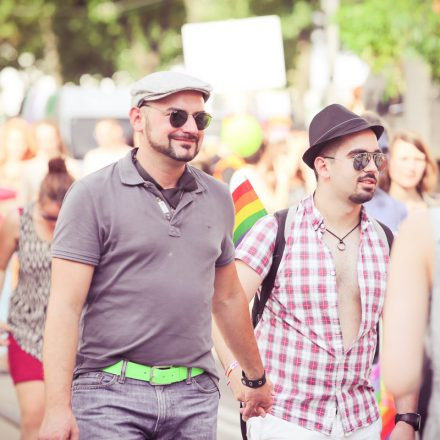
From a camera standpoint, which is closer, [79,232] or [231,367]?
[79,232]

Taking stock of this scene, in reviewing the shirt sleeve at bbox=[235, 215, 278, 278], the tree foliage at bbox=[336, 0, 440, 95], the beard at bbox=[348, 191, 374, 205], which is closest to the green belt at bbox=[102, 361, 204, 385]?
the shirt sleeve at bbox=[235, 215, 278, 278]

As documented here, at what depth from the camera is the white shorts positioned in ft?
14.0

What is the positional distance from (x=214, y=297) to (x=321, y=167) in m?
0.78

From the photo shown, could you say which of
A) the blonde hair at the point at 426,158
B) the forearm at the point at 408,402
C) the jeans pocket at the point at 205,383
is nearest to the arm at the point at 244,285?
the jeans pocket at the point at 205,383

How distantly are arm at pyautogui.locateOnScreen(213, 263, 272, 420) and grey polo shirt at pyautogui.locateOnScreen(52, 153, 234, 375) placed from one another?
11.2 inches

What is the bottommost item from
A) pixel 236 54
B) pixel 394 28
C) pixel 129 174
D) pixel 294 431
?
pixel 294 431

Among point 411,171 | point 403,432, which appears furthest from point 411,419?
point 411,171

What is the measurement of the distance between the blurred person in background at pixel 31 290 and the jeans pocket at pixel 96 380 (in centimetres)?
211

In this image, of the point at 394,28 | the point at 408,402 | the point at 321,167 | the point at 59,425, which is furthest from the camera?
the point at 394,28

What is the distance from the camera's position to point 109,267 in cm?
387

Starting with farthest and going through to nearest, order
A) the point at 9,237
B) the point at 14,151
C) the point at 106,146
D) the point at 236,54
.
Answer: the point at 236,54
the point at 106,146
the point at 14,151
the point at 9,237

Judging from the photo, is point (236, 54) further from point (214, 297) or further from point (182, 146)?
point (182, 146)

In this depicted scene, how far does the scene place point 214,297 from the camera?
430cm

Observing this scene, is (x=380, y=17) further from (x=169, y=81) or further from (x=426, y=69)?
(x=169, y=81)
